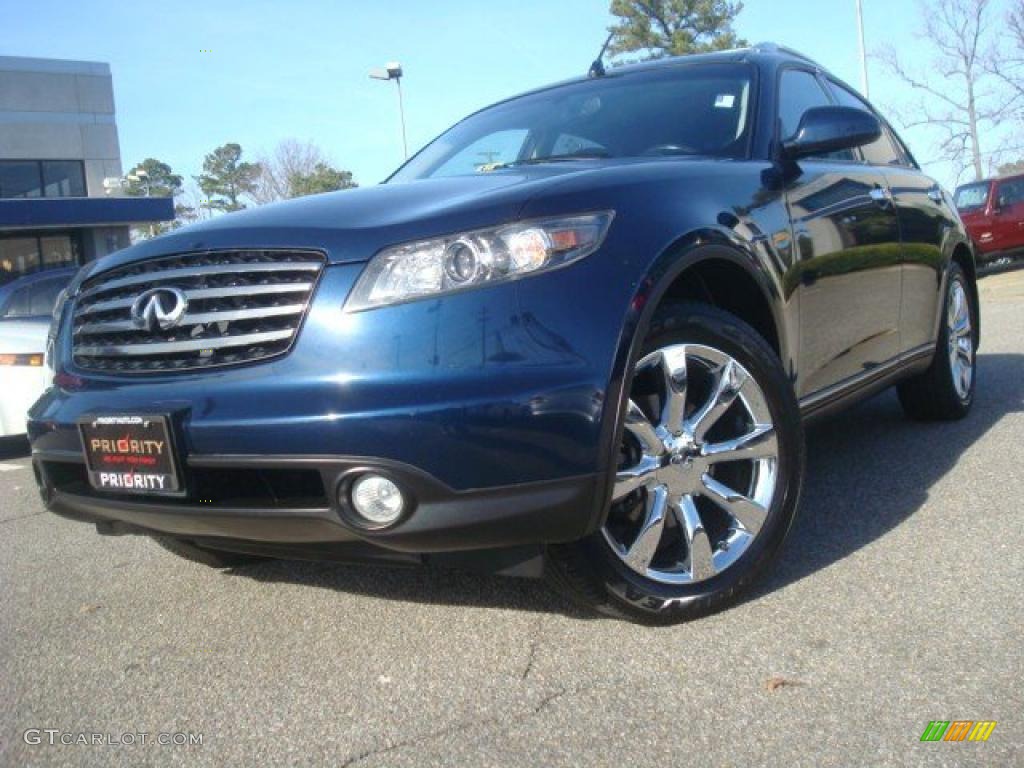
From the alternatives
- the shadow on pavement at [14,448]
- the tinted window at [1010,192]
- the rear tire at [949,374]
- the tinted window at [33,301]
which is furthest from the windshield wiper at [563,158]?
the tinted window at [1010,192]

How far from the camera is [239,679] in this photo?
104 inches

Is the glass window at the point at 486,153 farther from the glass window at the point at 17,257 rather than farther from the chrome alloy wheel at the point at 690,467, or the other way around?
the glass window at the point at 17,257

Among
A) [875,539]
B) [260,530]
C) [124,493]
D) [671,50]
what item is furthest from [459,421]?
[671,50]

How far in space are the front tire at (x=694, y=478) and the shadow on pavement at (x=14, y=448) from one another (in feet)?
19.5

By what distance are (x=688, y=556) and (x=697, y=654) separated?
0.28m

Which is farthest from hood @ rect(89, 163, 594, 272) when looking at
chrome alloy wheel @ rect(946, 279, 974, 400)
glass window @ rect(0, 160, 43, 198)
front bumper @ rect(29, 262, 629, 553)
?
glass window @ rect(0, 160, 43, 198)

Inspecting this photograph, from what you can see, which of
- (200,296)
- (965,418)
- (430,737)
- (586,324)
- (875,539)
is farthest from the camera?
(965,418)

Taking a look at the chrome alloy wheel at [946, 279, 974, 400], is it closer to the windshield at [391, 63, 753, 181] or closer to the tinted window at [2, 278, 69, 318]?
the windshield at [391, 63, 753, 181]

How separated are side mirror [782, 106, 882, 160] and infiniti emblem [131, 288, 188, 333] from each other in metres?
2.09

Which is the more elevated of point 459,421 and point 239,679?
point 459,421

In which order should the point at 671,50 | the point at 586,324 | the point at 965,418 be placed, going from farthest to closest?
the point at 671,50 < the point at 965,418 < the point at 586,324

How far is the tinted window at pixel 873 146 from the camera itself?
464cm

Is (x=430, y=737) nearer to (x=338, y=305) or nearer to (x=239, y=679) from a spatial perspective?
(x=239, y=679)

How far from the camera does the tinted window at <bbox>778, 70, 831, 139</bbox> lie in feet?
12.6
